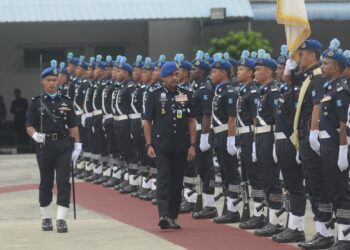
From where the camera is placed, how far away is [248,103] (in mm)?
13242

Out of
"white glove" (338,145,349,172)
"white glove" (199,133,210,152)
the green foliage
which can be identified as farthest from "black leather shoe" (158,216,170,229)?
the green foliage

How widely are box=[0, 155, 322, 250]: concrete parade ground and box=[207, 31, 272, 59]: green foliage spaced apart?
996cm


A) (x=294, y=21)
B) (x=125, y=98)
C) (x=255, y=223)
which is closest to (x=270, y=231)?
(x=255, y=223)

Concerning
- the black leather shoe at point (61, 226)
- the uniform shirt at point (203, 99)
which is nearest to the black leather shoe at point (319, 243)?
the black leather shoe at point (61, 226)

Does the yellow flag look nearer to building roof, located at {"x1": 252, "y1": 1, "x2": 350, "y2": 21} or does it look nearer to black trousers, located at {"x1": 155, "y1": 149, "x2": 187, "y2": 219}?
black trousers, located at {"x1": 155, "y1": 149, "x2": 187, "y2": 219}

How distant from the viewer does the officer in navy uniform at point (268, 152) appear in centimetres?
1257

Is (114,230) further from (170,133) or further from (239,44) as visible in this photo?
(239,44)

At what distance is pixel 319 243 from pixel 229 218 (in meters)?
2.81

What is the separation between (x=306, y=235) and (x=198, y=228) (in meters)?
1.60

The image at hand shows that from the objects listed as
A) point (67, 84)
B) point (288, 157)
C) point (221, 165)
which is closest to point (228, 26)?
point (67, 84)

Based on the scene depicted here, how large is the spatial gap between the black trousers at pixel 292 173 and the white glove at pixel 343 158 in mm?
1313

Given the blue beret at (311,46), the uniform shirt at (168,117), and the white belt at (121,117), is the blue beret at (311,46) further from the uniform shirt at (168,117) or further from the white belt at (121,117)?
the white belt at (121,117)

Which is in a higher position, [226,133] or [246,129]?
[246,129]

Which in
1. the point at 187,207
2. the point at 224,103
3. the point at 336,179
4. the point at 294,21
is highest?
the point at 294,21
